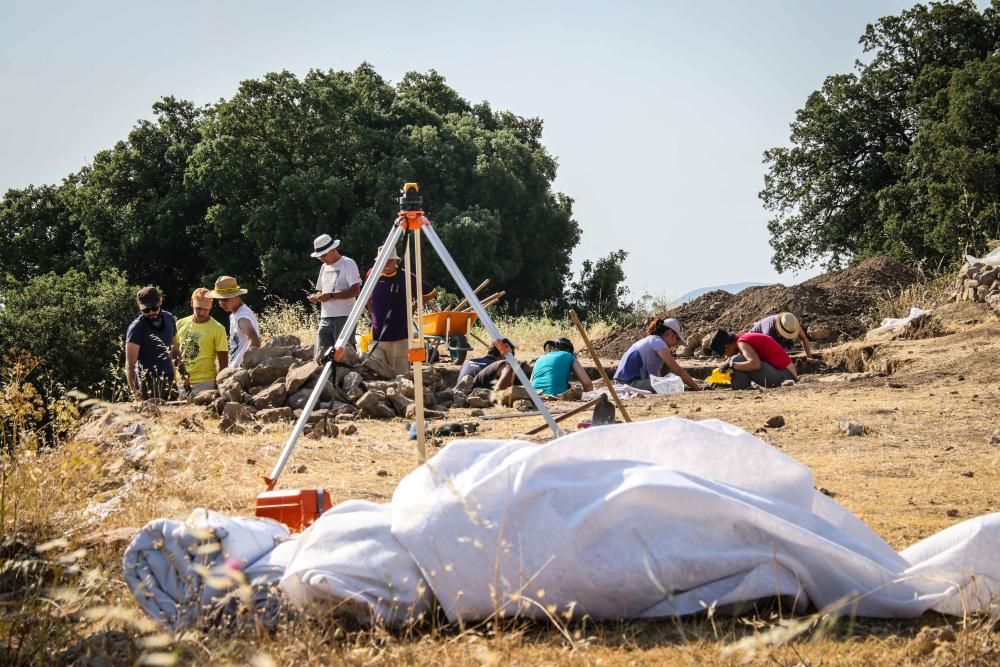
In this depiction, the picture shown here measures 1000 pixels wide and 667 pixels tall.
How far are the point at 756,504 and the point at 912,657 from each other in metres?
0.58

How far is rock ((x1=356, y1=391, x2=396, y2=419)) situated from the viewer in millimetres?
9469

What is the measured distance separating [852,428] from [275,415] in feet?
15.2

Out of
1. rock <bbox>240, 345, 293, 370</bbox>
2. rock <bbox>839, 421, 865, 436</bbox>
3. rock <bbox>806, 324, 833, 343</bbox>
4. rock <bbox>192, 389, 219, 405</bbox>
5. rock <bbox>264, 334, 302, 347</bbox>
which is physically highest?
rock <bbox>264, 334, 302, 347</bbox>

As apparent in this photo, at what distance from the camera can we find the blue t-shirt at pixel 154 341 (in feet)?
27.8

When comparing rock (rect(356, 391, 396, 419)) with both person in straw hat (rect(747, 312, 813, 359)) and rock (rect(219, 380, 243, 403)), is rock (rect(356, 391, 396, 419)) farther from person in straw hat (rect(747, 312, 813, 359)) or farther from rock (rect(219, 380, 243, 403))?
person in straw hat (rect(747, 312, 813, 359))

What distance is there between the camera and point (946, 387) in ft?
32.2

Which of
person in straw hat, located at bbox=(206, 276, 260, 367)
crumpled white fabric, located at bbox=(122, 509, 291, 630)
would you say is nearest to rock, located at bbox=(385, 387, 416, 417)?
person in straw hat, located at bbox=(206, 276, 260, 367)

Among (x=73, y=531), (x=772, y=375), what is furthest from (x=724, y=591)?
(x=772, y=375)

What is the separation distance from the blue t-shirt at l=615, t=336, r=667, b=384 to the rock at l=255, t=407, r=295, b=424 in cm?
388

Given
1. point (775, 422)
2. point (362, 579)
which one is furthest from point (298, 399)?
point (362, 579)

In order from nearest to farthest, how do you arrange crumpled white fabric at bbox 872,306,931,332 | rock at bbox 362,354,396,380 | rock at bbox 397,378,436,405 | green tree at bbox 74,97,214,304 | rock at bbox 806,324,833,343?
rock at bbox 397,378,436,405 < rock at bbox 362,354,396,380 < crumpled white fabric at bbox 872,306,931,332 < rock at bbox 806,324,833,343 < green tree at bbox 74,97,214,304

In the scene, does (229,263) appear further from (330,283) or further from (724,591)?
(724,591)

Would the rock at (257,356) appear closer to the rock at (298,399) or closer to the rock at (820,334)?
the rock at (298,399)

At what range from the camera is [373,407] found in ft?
31.1
